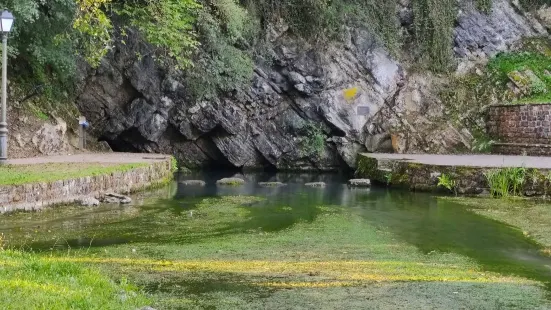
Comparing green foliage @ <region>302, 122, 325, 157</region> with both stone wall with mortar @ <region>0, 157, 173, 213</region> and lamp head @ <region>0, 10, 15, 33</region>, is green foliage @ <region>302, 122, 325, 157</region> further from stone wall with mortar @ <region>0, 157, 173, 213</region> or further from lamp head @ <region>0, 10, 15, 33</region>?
lamp head @ <region>0, 10, 15, 33</region>

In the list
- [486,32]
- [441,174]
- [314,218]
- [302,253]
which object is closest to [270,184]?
[441,174]

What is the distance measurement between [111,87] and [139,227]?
15.3 meters

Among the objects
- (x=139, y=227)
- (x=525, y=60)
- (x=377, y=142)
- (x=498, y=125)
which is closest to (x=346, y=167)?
(x=377, y=142)

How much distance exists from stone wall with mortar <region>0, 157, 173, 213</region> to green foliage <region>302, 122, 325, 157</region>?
32.4 feet

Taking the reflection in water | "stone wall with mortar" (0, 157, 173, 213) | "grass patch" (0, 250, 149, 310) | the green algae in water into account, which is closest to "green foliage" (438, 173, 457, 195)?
the reflection in water

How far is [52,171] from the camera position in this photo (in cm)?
1461

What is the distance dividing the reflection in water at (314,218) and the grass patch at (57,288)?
10.0 ft

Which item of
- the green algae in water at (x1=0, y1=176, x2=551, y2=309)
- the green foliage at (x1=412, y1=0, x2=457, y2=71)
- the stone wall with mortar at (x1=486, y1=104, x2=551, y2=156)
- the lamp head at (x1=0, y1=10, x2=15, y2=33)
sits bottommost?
the green algae in water at (x1=0, y1=176, x2=551, y2=309)

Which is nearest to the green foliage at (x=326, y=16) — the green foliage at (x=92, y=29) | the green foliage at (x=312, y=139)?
the green foliage at (x=312, y=139)

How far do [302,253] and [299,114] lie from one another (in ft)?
60.4

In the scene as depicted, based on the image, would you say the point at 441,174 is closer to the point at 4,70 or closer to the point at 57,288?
the point at 4,70

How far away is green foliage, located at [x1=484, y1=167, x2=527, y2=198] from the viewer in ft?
58.2

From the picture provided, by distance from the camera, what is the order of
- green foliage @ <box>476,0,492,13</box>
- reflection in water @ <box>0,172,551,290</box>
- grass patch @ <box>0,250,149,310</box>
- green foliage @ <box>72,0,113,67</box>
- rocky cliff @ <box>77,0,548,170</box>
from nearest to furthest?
grass patch @ <box>0,250,149,310</box>
reflection in water @ <box>0,172,551,290</box>
green foliage @ <box>72,0,113,67</box>
rocky cliff @ <box>77,0,548,170</box>
green foliage @ <box>476,0,492,13</box>

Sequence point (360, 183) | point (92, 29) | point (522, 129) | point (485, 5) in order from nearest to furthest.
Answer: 1. point (92, 29)
2. point (360, 183)
3. point (522, 129)
4. point (485, 5)
